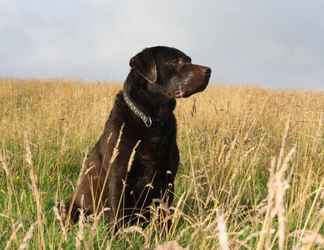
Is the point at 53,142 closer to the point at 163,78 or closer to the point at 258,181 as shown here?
the point at 258,181

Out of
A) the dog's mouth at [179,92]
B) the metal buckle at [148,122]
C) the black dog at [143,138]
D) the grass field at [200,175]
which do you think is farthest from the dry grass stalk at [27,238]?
the dog's mouth at [179,92]

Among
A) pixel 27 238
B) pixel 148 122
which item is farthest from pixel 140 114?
pixel 27 238

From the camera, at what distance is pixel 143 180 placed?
4.21 meters

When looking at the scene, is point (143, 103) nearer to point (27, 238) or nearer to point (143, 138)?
point (143, 138)

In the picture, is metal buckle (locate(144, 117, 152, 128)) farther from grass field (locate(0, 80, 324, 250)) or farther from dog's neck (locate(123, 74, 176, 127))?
grass field (locate(0, 80, 324, 250))

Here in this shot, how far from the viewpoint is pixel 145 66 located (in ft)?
14.3

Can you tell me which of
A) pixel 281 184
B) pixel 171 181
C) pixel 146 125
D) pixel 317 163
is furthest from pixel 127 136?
pixel 281 184

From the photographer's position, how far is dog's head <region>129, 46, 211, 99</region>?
4.46 metres

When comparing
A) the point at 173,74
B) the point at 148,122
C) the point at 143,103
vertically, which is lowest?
the point at 148,122

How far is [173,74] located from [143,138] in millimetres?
602

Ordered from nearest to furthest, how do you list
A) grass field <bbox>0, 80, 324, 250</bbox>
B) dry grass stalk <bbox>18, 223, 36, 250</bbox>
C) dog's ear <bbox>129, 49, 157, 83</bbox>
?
dry grass stalk <bbox>18, 223, 36, 250</bbox> → grass field <bbox>0, 80, 324, 250</bbox> → dog's ear <bbox>129, 49, 157, 83</bbox>

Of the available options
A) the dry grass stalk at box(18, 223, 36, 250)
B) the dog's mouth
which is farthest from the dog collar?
the dry grass stalk at box(18, 223, 36, 250)

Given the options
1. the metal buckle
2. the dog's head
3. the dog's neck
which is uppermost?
the dog's head

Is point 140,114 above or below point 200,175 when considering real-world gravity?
above
